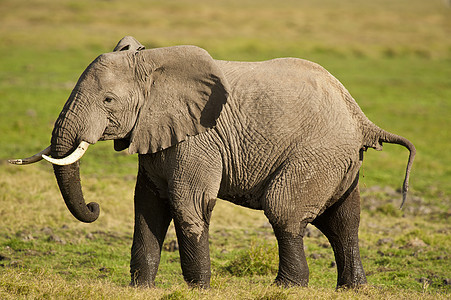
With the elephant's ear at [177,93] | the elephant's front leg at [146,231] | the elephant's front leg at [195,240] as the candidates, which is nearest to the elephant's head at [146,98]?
the elephant's ear at [177,93]

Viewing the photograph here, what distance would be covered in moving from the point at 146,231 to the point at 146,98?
151cm

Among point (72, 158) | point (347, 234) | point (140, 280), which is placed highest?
point (72, 158)

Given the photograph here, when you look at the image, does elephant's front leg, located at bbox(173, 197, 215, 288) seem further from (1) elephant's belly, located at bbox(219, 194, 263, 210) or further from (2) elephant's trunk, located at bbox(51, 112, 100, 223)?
(2) elephant's trunk, located at bbox(51, 112, 100, 223)

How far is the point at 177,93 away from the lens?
6949 mm

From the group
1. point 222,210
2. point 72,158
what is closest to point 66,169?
point 72,158

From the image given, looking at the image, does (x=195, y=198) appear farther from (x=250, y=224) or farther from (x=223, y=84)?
(x=250, y=224)

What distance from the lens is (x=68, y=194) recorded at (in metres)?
6.67

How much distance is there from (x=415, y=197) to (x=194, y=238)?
7.28m

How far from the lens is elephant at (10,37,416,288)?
6.77m

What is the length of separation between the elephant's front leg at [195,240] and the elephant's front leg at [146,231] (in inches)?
20.5

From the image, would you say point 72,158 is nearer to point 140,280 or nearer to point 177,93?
point 177,93

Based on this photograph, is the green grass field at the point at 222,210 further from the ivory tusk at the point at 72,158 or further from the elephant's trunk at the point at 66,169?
the ivory tusk at the point at 72,158

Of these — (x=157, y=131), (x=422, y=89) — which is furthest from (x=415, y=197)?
(x=422, y=89)

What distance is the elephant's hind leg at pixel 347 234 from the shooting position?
25.1ft
